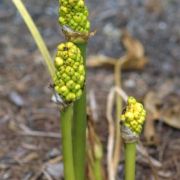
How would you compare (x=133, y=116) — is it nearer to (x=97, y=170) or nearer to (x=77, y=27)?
(x=77, y=27)

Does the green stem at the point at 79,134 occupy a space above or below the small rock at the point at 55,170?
above

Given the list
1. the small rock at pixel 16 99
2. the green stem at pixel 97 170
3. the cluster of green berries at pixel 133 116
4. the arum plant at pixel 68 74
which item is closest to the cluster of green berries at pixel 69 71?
the arum plant at pixel 68 74

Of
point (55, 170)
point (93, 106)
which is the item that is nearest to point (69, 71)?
point (55, 170)

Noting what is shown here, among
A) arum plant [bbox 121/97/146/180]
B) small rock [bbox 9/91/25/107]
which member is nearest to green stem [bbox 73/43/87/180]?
arum plant [bbox 121/97/146/180]

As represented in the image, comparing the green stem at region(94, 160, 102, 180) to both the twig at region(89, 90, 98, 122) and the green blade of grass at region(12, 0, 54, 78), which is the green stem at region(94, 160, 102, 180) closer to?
the green blade of grass at region(12, 0, 54, 78)

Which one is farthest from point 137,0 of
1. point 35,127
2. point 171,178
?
point 171,178

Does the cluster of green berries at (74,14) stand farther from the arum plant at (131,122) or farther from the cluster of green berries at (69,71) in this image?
the arum plant at (131,122)
